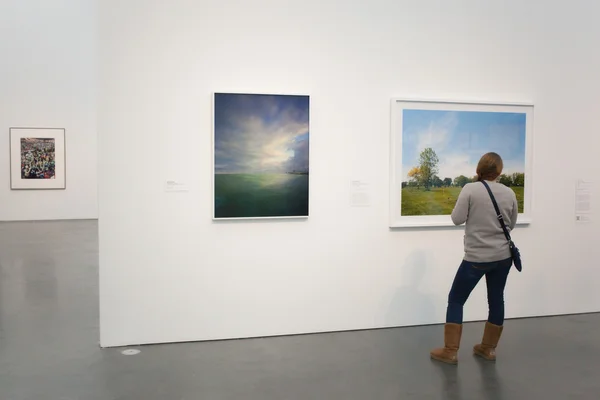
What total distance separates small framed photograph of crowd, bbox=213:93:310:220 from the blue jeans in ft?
6.13

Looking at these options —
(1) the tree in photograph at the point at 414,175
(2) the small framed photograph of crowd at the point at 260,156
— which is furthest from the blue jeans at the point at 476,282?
(2) the small framed photograph of crowd at the point at 260,156

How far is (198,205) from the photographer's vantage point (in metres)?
6.27

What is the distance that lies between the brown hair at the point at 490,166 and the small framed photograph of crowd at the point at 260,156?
1929mm

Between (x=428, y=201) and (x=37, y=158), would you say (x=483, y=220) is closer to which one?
(x=428, y=201)

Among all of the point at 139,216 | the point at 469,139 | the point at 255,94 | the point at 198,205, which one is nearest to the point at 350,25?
the point at 255,94

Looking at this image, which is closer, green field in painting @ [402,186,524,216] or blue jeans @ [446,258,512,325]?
blue jeans @ [446,258,512,325]

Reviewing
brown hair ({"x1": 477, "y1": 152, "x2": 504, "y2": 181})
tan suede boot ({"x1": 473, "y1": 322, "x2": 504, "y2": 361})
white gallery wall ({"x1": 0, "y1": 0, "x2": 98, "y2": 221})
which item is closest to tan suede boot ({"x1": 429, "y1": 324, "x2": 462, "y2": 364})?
tan suede boot ({"x1": 473, "y1": 322, "x2": 504, "y2": 361})

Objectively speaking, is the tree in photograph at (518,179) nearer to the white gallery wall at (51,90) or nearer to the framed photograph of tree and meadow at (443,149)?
the framed photograph of tree and meadow at (443,149)

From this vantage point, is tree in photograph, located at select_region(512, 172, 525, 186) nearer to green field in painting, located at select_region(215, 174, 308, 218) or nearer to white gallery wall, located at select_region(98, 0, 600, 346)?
white gallery wall, located at select_region(98, 0, 600, 346)

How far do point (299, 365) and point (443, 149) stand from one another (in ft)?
10.4

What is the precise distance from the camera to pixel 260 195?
21.0ft

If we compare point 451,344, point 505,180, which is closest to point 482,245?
point 451,344

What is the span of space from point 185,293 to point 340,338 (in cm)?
182

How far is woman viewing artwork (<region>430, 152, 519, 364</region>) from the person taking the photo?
5.52 metres
